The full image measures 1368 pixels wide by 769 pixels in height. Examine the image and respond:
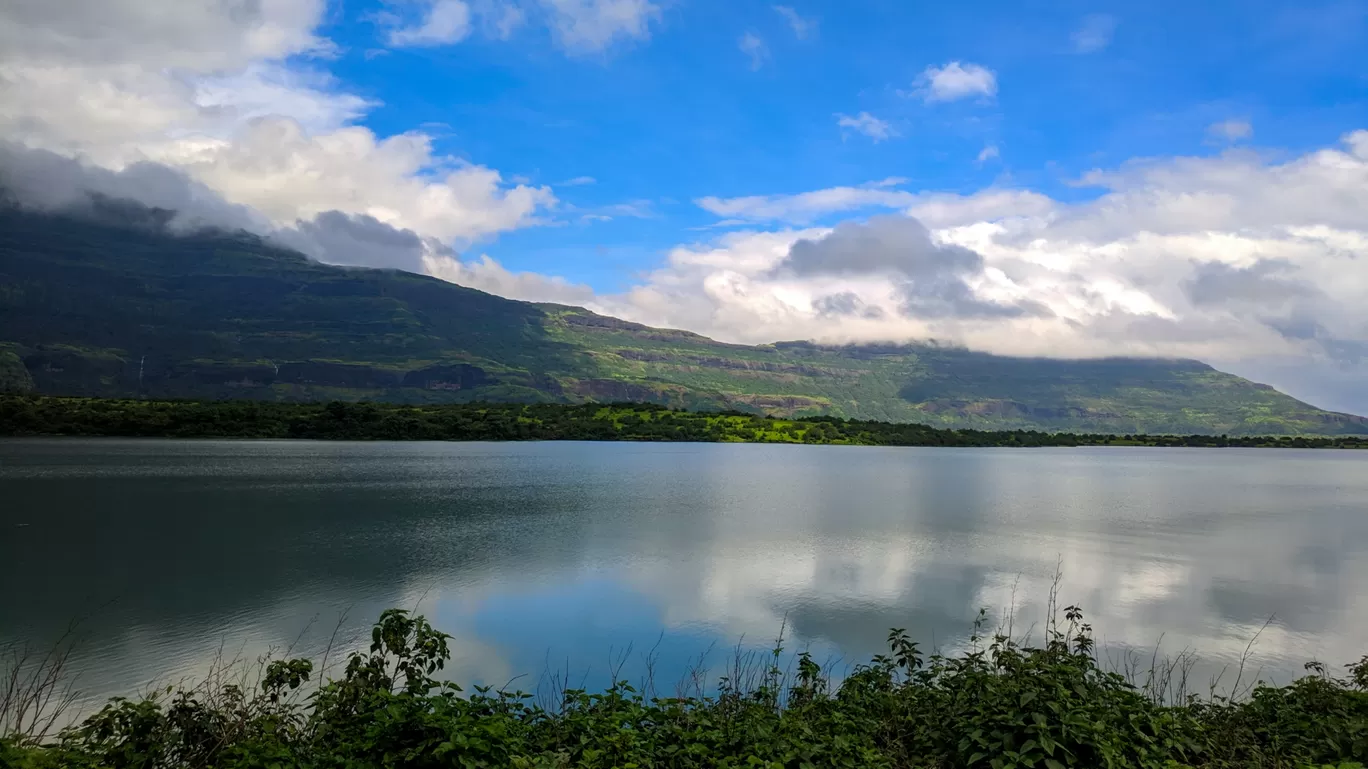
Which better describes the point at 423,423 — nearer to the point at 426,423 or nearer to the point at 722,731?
the point at 426,423

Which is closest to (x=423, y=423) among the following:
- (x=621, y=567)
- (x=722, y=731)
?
(x=621, y=567)

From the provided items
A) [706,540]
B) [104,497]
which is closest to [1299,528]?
[706,540]

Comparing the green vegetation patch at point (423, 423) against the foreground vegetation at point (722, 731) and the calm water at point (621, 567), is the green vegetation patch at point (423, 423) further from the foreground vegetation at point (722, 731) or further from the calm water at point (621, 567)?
the foreground vegetation at point (722, 731)

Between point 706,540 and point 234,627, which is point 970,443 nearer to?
point 706,540

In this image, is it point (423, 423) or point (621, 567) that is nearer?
point (621, 567)

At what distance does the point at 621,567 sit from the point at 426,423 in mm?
120681

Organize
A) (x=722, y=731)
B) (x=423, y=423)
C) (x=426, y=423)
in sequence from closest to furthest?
(x=722, y=731) → (x=423, y=423) → (x=426, y=423)

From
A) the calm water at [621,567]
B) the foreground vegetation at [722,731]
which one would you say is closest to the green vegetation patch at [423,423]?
the calm water at [621,567]

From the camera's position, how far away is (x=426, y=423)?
139 m

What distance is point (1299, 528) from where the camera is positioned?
43.6 meters

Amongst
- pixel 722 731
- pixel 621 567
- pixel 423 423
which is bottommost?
pixel 423 423

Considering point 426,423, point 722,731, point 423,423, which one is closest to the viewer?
point 722,731

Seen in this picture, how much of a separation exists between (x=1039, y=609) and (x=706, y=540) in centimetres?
1469

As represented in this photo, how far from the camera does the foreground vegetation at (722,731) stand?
26.1 ft
